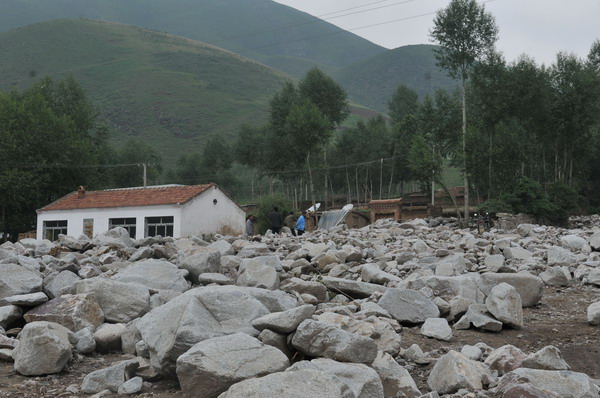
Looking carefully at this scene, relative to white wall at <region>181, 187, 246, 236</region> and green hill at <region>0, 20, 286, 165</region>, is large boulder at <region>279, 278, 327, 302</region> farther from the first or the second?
green hill at <region>0, 20, 286, 165</region>

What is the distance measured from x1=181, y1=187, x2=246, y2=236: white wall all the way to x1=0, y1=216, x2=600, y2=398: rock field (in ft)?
67.9

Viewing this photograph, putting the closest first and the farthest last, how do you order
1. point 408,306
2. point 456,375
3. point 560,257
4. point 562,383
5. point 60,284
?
1. point 562,383
2. point 456,375
3. point 408,306
4. point 60,284
5. point 560,257

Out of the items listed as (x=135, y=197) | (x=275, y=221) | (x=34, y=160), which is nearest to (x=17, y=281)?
(x=275, y=221)

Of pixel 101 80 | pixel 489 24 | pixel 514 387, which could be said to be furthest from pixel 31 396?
pixel 101 80

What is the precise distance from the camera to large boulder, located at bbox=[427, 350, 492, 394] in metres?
4.89

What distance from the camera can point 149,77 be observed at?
142375mm

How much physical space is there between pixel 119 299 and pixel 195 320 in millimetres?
2360

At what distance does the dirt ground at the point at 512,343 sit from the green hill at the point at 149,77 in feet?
332

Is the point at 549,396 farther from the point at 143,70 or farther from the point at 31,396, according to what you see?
the point at 143,70

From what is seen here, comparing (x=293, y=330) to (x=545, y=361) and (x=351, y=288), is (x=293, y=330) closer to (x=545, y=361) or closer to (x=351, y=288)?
(x=545, y=361)

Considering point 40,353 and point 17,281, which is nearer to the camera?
point 40,353

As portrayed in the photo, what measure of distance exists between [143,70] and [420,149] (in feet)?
408

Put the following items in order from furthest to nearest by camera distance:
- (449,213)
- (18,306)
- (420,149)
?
(449,213) < (420,149) < (18,306)

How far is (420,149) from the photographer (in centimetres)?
3391
